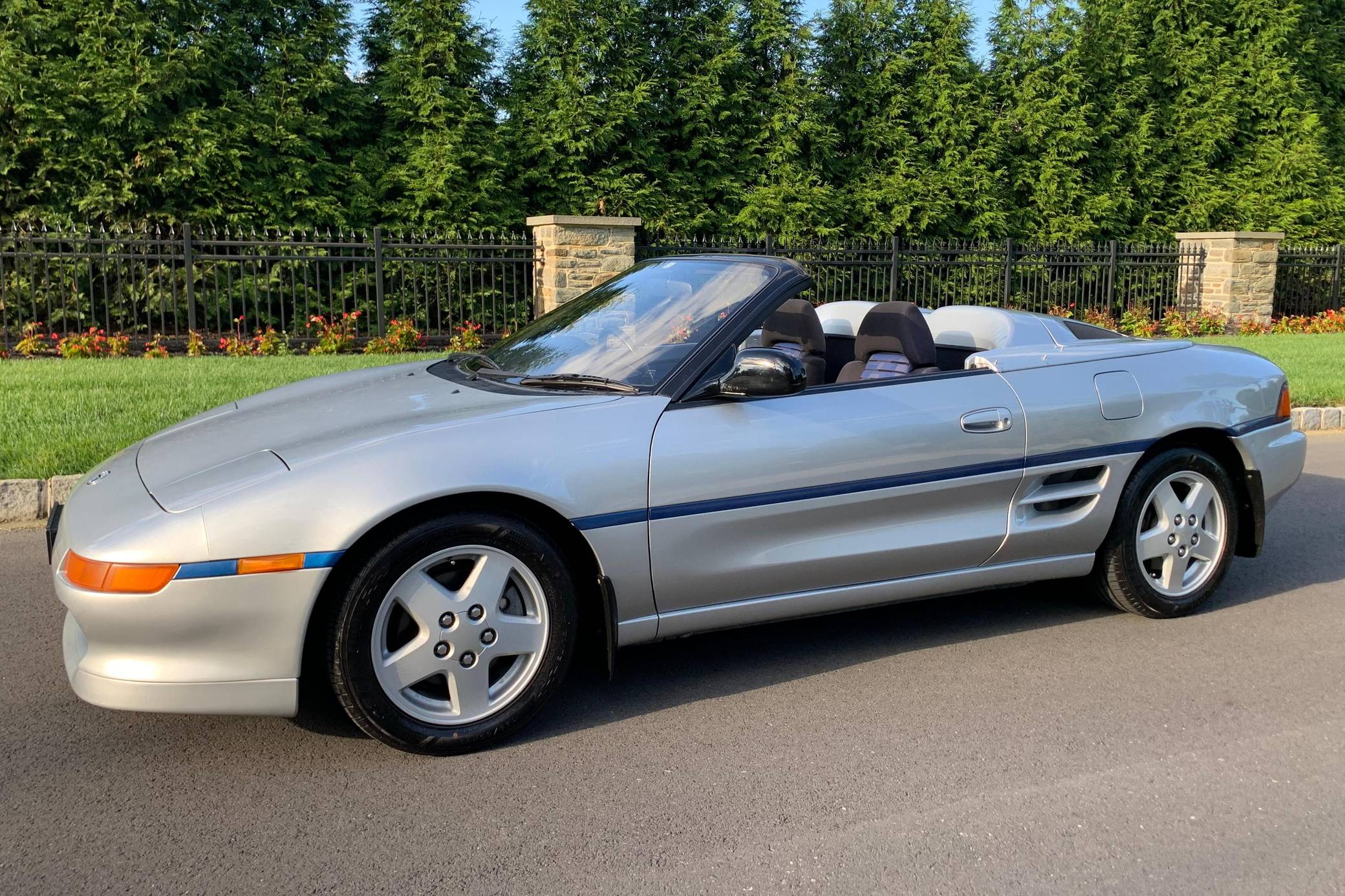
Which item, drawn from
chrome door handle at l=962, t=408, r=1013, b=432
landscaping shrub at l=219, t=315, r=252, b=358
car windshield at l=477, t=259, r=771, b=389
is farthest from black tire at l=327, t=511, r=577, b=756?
landscaping shrub at l=219, t=315, r=252, b=358

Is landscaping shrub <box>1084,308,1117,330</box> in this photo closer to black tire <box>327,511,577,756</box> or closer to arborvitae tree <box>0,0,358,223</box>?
arborvitae tree <box>0,0,358,223</box>

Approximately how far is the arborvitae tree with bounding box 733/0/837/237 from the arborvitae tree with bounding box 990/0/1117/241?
360 cm

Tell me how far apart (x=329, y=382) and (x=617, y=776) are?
2.19 m

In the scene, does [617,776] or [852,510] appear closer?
[617,776]

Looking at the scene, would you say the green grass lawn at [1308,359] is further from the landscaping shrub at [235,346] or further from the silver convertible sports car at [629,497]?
the landscaping shrub at [235,346]

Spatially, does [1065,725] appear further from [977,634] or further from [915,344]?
[915,344]

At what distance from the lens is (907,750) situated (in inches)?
135

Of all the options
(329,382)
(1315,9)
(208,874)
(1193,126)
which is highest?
(1315,9)

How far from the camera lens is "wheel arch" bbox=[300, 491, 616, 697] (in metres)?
3.22

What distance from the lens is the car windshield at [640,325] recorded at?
3.94 m

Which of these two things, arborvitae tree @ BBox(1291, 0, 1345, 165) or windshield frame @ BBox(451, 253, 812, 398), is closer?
windshield frame @ BBox(451, 253, 812, 398)

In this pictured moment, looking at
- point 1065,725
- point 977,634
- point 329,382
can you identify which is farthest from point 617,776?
point 329,382

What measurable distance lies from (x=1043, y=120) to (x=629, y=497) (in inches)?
650

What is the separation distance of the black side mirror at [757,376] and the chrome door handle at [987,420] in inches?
30.4
